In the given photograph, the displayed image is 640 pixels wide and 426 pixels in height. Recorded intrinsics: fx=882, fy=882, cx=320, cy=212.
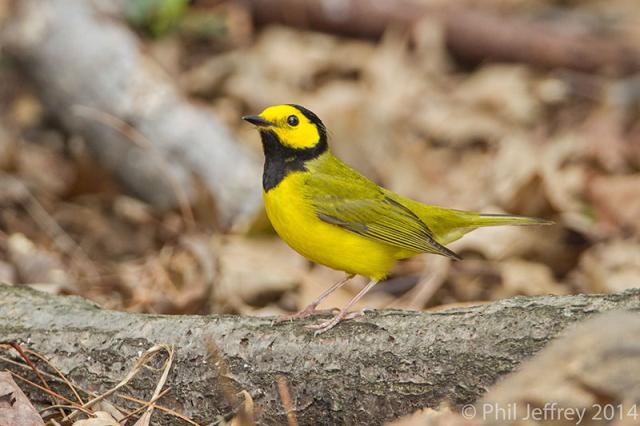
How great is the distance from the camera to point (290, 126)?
180 inches

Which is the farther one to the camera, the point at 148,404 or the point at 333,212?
the point at 333,212

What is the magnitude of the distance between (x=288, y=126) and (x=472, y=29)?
5.66 meters

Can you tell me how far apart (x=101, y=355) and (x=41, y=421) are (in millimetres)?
387

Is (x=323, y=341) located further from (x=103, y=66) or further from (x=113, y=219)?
(x=103, y=66)

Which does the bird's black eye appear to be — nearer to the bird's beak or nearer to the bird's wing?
the bird's beak

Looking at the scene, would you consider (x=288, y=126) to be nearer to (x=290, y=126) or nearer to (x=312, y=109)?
(x=290, y=126)

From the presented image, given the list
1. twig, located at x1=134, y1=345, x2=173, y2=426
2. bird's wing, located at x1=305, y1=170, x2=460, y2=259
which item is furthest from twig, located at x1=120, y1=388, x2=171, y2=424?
bird's wing, located at x1=305, y1=170, x2=460, y2=259

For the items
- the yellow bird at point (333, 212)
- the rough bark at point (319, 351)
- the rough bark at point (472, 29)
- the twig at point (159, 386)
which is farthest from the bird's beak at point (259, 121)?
the rough bark at point (472, 29)

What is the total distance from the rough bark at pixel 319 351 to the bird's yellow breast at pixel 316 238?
675 mm

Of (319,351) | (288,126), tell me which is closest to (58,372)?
(319,351)

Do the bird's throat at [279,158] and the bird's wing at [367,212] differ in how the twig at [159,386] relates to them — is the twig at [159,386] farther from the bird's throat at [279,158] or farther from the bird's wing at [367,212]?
the bird's throat at [279,158]

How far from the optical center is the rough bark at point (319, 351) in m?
3.13

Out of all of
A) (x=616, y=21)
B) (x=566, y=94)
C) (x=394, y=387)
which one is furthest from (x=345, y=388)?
(x=616, y=21)

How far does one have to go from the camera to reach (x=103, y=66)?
7.53 meters
